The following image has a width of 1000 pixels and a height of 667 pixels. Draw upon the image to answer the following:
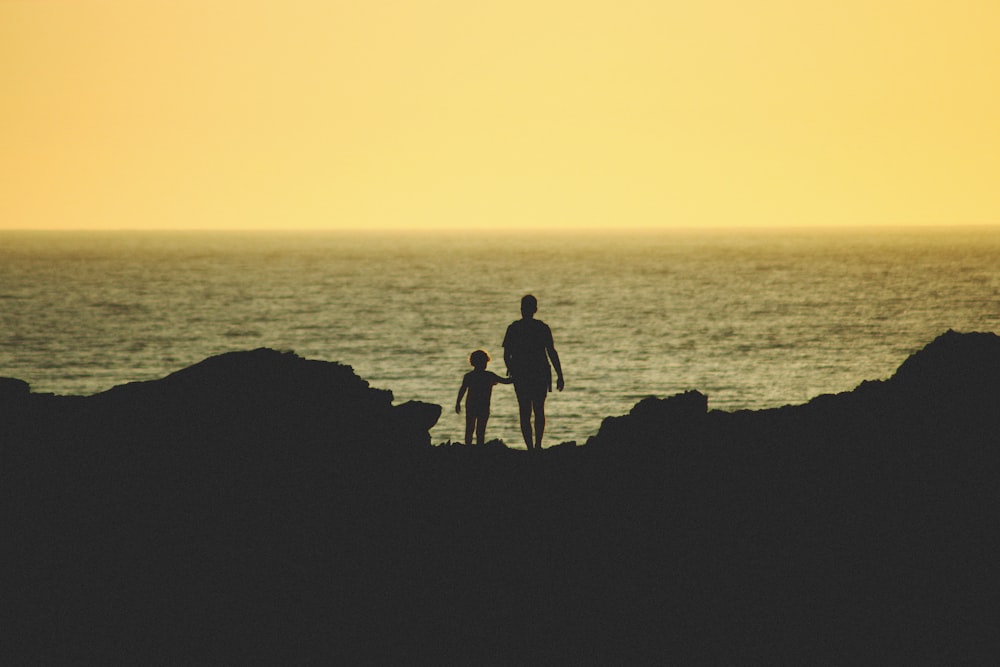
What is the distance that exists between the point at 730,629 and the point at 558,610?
68.2 inches

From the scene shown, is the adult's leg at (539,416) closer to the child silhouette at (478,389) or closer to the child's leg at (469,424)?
the child silhouette at (478,389)

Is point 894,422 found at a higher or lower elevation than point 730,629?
higher

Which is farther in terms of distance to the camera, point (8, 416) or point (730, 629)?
point (8, 416)

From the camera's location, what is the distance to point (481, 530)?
1366 centimetres

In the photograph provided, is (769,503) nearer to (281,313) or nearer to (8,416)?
(8,416)

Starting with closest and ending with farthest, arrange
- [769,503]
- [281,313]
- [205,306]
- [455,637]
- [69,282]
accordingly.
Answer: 1. [455,637]
2. [769,503]
3. [281,313]
4. [205,306]
5. [69,282]

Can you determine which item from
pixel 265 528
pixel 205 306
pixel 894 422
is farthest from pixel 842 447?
pixel 205 306

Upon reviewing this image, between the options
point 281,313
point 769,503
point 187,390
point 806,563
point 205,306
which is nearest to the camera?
point 806,563

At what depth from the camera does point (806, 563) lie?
507 inches

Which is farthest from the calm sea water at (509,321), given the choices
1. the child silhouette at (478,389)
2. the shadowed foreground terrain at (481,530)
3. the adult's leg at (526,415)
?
the shadowed foreground terrain at (481,530)

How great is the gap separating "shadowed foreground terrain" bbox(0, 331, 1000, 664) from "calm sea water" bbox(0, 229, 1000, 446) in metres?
21.9

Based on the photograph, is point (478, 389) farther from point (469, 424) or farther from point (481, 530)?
point (481, 530)

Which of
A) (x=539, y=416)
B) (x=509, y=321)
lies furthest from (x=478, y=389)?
(x=509, y=321)

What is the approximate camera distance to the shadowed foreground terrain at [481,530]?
1188 centimetres
